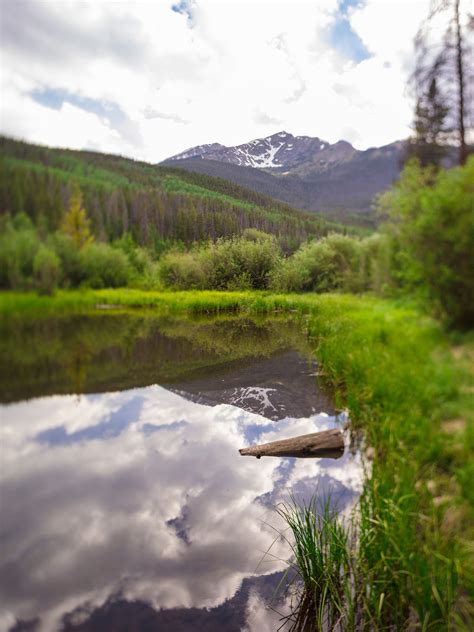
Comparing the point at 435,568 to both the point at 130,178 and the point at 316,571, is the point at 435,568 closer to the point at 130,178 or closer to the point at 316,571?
the point at 316,571

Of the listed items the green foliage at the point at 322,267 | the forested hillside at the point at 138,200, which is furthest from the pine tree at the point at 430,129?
the forested hillside at the point at 138,200

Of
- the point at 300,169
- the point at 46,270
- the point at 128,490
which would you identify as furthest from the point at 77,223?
the point at 300,169

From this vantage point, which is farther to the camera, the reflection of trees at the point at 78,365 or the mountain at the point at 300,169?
the mountain at the point at 300,169

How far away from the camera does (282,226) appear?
24.1 feet

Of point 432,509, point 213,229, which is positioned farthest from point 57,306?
point 432,509

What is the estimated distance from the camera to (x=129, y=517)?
181 inches

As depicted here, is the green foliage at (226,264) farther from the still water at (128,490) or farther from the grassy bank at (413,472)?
the still water at (128,490)

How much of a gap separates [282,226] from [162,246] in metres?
2.87

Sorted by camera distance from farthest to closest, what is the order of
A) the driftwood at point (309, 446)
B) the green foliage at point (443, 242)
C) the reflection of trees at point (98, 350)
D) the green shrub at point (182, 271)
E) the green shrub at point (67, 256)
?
the driftwood at point (309, 446) → the green shrub at point (182, 271) → the green shrub at point (67, 256) → the reflection of trees at point (98, 350) → the green foliage at point (443, 242)

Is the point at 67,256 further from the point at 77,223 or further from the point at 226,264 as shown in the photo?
the point at 226,264

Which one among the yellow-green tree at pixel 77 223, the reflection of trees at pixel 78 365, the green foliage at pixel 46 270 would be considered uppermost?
the yellow-green tree at pixel 77 223

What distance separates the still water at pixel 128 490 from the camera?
3463mm

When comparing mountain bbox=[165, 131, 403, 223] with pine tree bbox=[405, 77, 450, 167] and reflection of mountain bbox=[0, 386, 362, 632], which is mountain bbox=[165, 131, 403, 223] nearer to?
pine tree bbox=[405, 77, 450, 167]

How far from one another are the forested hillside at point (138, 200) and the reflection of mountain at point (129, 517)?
2.01m
